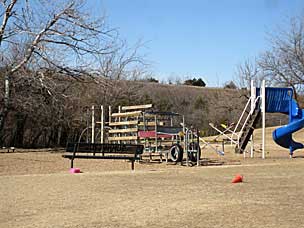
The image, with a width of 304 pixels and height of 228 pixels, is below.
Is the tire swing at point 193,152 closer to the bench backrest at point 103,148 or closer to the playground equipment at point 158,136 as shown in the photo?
the playground equipment at point 158,136

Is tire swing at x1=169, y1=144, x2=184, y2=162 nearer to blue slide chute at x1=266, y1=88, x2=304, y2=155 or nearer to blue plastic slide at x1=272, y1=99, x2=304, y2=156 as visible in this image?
blue slide chute at x1=266, y1=88, x2=304, y2=155

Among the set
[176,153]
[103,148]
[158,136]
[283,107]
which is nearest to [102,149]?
Answer: [103,148]

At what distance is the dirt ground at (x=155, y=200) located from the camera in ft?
21.3

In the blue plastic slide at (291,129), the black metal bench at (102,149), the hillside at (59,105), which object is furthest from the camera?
the hillside at (59,105)

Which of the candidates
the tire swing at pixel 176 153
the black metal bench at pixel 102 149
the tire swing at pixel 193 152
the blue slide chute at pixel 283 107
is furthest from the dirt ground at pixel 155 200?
the blue slide chute at pixel 283 107

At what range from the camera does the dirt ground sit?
6.49 m

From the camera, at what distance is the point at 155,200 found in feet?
27.2

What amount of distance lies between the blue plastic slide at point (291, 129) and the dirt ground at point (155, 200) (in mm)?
8975

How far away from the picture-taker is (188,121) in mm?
40844

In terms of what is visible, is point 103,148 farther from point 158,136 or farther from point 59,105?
point 59,105

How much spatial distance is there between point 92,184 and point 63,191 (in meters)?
1.21

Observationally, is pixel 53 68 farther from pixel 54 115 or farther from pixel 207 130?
pixel 207 130

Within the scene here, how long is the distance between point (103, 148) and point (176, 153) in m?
2.86

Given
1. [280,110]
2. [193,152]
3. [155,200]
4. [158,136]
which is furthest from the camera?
[280,110]
